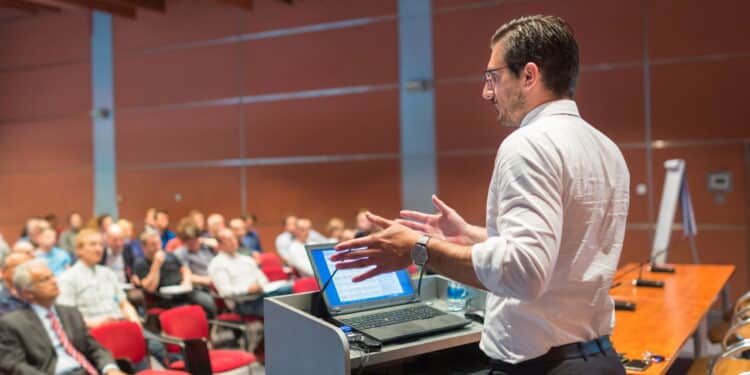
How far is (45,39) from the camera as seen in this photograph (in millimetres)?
11203

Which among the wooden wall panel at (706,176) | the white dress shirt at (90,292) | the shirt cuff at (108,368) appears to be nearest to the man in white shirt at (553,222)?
the shirt cuff at (108,368)

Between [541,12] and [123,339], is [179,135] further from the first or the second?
[123,339]

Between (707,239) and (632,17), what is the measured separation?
8.29 ft

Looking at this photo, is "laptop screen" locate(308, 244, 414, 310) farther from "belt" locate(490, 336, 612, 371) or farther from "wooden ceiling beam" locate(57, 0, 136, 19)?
"wooden ceiling beam" locate(57, 0, 136, 19)

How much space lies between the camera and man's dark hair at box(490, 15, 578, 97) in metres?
1.40

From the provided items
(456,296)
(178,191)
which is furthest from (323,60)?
(456,296)

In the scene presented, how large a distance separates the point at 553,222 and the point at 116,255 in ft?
20.7

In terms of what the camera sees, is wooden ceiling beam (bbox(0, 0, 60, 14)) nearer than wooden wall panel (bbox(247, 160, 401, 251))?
No

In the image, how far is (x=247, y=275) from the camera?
6023 mm

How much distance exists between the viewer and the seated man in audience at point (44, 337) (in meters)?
3.31

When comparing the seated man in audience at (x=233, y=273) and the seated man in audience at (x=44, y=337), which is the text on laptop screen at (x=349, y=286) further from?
the seated man in audience at (x=233, y=273)

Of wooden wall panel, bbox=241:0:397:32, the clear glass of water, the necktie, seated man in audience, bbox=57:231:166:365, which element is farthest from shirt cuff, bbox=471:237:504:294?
wooden wall panel, bbox=241:0:397:32

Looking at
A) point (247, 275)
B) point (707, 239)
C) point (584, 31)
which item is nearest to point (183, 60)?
point (247, 275)

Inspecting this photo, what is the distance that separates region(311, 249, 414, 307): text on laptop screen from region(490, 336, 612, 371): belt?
0.77m
